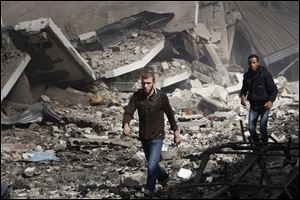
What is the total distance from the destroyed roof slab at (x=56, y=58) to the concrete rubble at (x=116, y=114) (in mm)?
26

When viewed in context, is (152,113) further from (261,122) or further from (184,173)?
(261,122)

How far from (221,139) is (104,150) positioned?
217 centimetres

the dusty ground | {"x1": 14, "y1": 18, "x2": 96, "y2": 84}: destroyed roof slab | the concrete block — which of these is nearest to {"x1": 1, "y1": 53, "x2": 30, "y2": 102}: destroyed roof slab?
{"x1": 14, "y1": 18, "x2": 96, "y2": 84}: destroyed roof slab

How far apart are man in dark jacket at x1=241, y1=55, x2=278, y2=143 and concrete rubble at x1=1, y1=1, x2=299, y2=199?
56 cm

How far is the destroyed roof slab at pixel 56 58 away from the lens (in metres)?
10.3

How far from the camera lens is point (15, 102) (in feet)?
33.7

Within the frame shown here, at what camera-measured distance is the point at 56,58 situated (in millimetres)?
11367

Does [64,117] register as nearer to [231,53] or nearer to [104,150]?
[104,150]

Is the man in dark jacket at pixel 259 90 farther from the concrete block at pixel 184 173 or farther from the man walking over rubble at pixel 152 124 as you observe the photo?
the man walking over rubble at pixel 152 124

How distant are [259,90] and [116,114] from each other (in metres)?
5.10

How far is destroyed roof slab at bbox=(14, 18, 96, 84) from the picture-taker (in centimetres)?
1028

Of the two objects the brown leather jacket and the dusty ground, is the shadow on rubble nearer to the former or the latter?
the dusty ground

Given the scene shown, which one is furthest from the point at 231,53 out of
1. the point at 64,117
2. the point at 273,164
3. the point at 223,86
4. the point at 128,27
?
the point at 273,164

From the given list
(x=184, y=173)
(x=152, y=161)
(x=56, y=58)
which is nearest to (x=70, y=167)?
(x=184, y=173)
